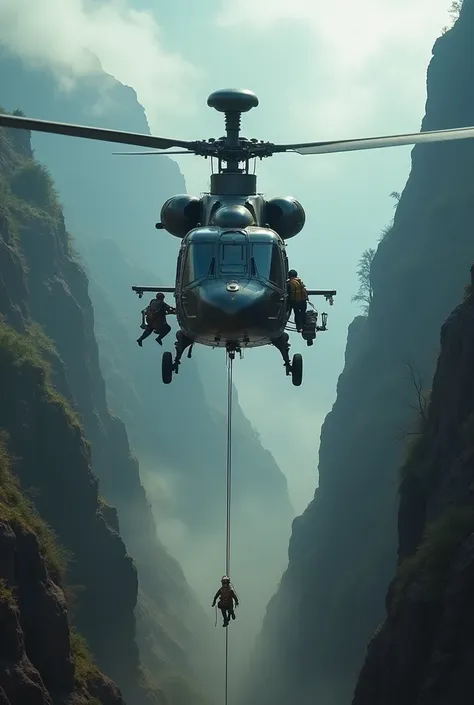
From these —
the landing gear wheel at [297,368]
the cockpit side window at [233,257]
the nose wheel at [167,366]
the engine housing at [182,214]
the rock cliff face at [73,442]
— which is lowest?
the landing gear wheel at [297,368]

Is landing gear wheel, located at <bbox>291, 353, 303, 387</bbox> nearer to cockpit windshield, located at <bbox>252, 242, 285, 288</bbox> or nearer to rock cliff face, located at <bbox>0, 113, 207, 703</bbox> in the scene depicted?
cockpit windshield, located at <bbox>252, 242, 285, 288</bbox>

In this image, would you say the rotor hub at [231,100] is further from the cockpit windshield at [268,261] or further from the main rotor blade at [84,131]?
the cockpit windshield at [268,261]

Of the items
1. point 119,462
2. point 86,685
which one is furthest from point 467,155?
point 86,685

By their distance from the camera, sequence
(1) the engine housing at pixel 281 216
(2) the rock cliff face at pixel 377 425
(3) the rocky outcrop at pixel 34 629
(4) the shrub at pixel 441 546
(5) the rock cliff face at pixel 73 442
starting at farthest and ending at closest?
(2) the rock cliff face at pixel 377 425, (5) the rock cliff face at pixel 73 442, (4) the shrub at pixel 441 546, (3) the rocky outcrop at pixel 34 629, (1) the engine housing at pixel 281 216

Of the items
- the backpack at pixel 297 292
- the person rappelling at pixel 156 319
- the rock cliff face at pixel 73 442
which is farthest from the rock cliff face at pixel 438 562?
the rock cliff face at pixel 73 442

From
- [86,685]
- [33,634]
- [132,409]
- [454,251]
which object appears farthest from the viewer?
[132,409]

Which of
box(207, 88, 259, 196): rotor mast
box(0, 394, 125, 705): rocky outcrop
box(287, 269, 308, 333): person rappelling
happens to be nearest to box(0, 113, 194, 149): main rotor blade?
box(207, 88, 259, 196): rotor mast

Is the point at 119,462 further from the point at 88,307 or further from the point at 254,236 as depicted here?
the point at 254,236
